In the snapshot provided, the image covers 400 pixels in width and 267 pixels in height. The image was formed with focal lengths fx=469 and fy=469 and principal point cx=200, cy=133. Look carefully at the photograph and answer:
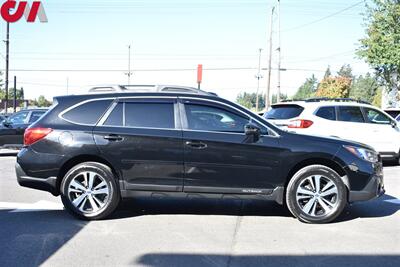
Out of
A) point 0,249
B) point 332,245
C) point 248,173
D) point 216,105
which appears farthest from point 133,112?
point 332,245

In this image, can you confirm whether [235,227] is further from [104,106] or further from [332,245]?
[104,106]

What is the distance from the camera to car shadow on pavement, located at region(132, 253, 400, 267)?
4.64m

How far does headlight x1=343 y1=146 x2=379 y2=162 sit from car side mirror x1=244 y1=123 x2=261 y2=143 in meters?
1.27

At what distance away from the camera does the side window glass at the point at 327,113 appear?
11.6 meters

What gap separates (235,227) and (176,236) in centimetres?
87

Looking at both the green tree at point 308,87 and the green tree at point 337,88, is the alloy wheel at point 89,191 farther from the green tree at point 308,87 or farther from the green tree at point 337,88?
the green tree at point 308,87

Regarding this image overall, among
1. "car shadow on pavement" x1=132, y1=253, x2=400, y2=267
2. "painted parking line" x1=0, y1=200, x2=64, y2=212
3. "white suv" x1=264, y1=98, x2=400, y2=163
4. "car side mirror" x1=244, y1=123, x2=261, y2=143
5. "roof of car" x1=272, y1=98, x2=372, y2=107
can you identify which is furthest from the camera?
"roof of car" x1=272, y1=98, x2=372, y2=107

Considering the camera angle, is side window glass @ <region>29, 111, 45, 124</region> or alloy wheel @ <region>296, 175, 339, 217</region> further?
side window glass @ <region>29, 111, 45, 124</region>

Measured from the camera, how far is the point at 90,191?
6.33 m

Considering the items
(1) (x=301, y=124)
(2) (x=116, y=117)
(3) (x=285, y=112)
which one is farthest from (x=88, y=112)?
(3) (x=285, y=112)

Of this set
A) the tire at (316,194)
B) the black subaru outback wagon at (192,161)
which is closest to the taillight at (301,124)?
the black subaru outback wagon at (192,161)

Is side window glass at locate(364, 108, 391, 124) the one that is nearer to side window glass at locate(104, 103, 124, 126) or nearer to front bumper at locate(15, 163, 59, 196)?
side window glass at locate(104, 103, 124, 126)

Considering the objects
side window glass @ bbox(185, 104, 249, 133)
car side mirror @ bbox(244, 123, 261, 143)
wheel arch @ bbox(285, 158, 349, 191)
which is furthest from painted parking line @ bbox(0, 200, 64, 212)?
wheel arch @ bbox(285, 158, 349, 191)

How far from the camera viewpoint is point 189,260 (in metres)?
4.73
